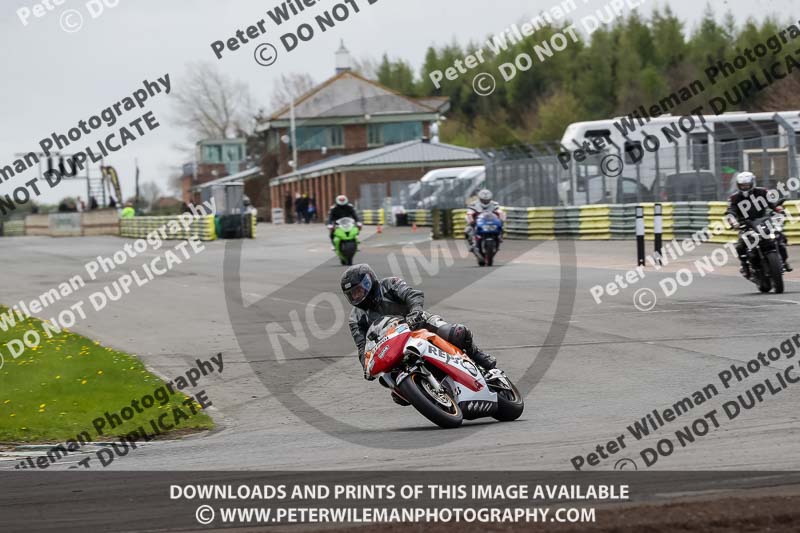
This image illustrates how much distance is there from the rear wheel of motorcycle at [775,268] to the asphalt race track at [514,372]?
0.66 ft

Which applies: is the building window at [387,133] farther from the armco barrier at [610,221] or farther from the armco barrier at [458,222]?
the armco barrier at [610,221]

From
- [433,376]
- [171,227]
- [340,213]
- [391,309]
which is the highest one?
[391,309]

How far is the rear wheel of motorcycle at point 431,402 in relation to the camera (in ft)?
29.4

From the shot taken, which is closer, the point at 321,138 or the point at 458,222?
the point at 458,222

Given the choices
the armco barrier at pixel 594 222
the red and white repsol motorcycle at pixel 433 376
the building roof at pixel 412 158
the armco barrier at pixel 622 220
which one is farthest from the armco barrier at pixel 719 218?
the building roof at pixel 412 158

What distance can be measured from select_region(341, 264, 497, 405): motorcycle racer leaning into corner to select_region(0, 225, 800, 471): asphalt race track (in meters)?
0.66

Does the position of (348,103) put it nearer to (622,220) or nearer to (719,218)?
(622,220)

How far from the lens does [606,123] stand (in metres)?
37.9

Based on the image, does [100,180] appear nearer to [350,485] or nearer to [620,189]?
[620,189]

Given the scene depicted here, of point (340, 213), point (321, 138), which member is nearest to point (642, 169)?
point (340, 213)

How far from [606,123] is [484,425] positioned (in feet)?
97.1

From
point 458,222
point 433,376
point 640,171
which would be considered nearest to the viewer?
point 433,376

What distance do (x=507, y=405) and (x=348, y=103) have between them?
82433 mm

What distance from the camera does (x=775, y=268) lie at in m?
17.5
